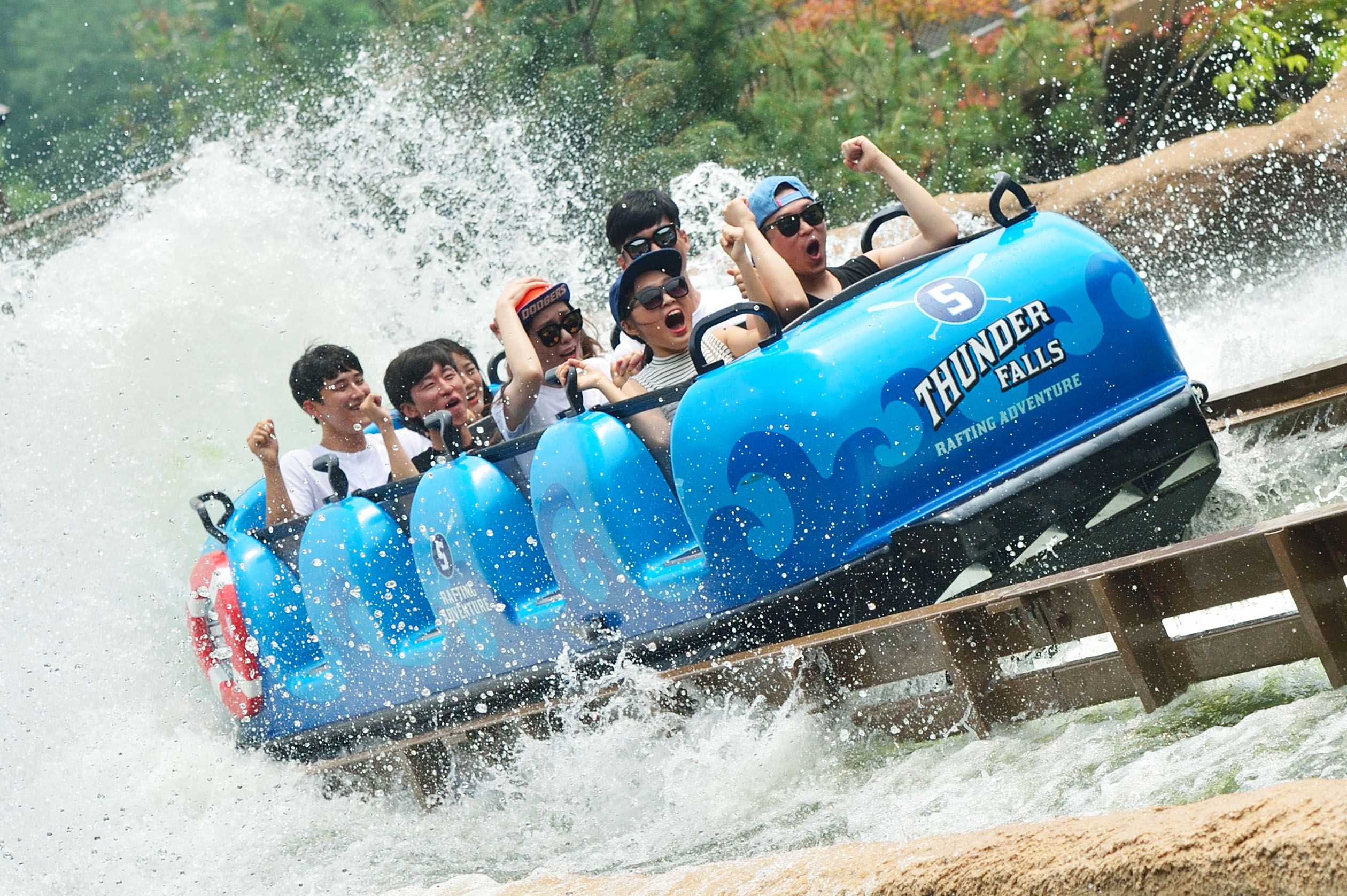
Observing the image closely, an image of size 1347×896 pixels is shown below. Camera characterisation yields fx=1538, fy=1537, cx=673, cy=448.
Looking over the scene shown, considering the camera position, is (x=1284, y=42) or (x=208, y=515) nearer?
(x=208, y=515)

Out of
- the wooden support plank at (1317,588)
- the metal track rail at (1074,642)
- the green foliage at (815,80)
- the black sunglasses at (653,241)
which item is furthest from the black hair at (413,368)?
the green foliage at (815,80)

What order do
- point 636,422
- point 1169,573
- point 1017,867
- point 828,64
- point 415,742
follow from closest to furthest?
point 1017,867 → point 1169,573 → point 636,422 → point 415,742 → point 828,64

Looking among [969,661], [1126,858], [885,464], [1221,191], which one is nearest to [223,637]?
[885,464]

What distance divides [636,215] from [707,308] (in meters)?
0.41

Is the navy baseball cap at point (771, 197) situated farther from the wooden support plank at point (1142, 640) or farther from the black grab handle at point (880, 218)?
the wooden support plank at point (1142, 640)

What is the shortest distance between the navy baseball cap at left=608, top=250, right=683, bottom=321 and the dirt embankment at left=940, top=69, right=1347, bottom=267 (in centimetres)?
613

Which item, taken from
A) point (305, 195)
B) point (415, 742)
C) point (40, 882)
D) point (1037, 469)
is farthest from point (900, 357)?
point (305, 195)

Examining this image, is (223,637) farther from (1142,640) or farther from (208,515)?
(1142,640)

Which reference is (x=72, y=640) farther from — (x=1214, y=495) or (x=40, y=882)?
(x=1214, y=495)

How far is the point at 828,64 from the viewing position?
12.2 metres

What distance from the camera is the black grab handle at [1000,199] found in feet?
13.5

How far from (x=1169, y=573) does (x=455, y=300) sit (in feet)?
28.2

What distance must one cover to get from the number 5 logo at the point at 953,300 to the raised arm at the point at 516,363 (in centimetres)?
141

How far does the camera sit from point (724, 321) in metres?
4.02
